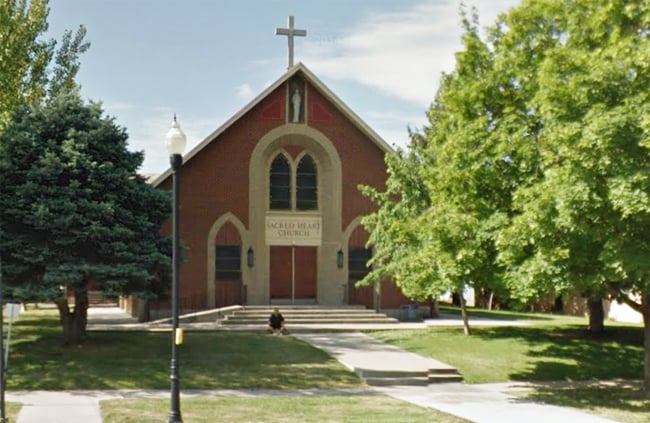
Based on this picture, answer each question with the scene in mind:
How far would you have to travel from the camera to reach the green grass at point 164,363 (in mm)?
19688

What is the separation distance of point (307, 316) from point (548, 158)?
1668 centimetres

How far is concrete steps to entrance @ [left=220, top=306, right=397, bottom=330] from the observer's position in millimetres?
31172

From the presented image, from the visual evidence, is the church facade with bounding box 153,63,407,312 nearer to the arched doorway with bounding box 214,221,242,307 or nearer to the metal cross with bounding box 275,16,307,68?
the arched doorway with bounding box 214,221,242,307

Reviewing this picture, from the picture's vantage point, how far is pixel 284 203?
35000mm

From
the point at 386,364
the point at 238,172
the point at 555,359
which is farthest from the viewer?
the point at 238,172

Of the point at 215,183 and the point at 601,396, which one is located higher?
the point at 215,183

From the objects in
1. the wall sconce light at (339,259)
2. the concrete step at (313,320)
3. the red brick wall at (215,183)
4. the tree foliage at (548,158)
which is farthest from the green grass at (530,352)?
the red brick wall at (215,183)

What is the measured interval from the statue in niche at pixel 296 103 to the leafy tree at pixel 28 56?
382 inches

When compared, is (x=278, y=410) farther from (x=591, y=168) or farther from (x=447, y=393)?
(x=591, y=168)

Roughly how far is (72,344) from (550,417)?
1407cm

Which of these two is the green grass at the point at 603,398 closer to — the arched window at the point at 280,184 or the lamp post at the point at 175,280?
the lamp post at the point at 175,280

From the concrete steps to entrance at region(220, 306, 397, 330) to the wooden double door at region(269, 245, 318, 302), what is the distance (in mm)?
2265

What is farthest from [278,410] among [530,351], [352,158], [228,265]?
[352,158]

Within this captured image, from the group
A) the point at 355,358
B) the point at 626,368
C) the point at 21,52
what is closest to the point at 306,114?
the point at 21,52
